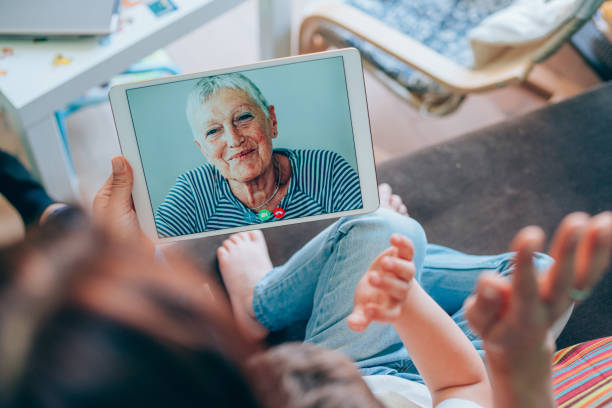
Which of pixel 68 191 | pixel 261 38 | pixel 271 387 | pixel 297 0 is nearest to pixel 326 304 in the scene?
pixel 271 387

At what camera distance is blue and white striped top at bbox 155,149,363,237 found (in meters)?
0.73

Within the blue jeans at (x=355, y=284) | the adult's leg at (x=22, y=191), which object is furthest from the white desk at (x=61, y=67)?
the blue jeans at (x=355, y=284)

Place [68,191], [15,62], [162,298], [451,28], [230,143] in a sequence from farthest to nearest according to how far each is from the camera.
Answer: [451,28] → [68,191] → [15,62] → [230,143] → [162,298]

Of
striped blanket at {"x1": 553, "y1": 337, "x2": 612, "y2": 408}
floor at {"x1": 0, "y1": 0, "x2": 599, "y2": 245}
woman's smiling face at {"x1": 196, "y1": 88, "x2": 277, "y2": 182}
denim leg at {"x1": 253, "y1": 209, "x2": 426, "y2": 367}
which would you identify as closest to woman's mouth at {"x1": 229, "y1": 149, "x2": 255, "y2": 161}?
woman's smiling face at {"x1": 196, "y1": 88, "x2": 277, "y2": 182}

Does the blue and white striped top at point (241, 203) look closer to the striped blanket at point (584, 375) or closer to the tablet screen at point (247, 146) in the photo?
the tablet screen at point (247, 146)

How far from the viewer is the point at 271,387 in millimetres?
367

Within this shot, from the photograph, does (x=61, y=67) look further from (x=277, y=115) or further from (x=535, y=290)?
(x=535, y=290)

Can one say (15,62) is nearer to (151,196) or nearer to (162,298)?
(151,196)

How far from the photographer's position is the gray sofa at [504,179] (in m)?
0.93

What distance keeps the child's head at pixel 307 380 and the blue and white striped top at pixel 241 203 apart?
0.36 meters

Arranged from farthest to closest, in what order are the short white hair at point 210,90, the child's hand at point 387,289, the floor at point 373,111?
1. the floor at point 373,111
2. the short white hair at point 210,90
3. the child's hand at point 387,289

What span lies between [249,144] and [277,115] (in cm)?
6

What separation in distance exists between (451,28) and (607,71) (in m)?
0.47

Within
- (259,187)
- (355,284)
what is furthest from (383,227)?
(259,187)
